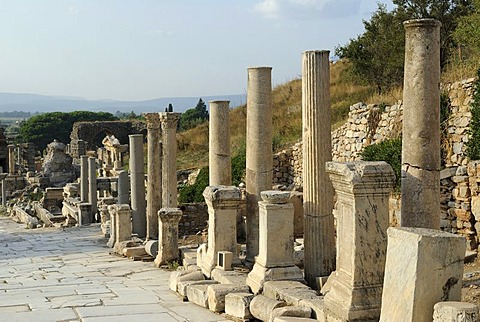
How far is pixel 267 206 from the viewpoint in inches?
313

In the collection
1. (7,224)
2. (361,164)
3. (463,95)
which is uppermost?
(463,95)

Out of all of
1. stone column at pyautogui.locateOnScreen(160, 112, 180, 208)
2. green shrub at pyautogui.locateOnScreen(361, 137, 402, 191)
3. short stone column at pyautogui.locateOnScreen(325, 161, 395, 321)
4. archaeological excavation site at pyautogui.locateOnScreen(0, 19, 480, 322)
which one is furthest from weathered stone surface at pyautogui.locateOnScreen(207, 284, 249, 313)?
stone column at pyautogui.locateOnScreen(160, 112, 180, 208)

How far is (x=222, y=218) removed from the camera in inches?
371

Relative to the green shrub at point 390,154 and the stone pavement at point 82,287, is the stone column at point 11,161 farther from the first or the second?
the green shrub at point 390,154

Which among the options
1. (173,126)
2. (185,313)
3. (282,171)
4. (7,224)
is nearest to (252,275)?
(185,313)

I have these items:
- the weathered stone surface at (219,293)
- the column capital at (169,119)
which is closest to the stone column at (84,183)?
the column capital at (169,119)

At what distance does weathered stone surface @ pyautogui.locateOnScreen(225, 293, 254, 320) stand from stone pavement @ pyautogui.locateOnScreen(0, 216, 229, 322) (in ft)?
0.50

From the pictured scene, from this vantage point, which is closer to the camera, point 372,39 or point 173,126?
point 173,126

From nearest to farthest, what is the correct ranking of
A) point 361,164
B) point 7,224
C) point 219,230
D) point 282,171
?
point 361,164, point 219,230, point 282,171, point 7,224

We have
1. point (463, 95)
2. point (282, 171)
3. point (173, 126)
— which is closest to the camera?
point (463, 95)

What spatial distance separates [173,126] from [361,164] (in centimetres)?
865

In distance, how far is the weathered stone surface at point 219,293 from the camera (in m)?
7.77

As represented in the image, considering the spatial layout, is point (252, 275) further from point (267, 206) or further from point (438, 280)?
point (438, 280)

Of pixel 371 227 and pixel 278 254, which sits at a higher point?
pixel 371 227
